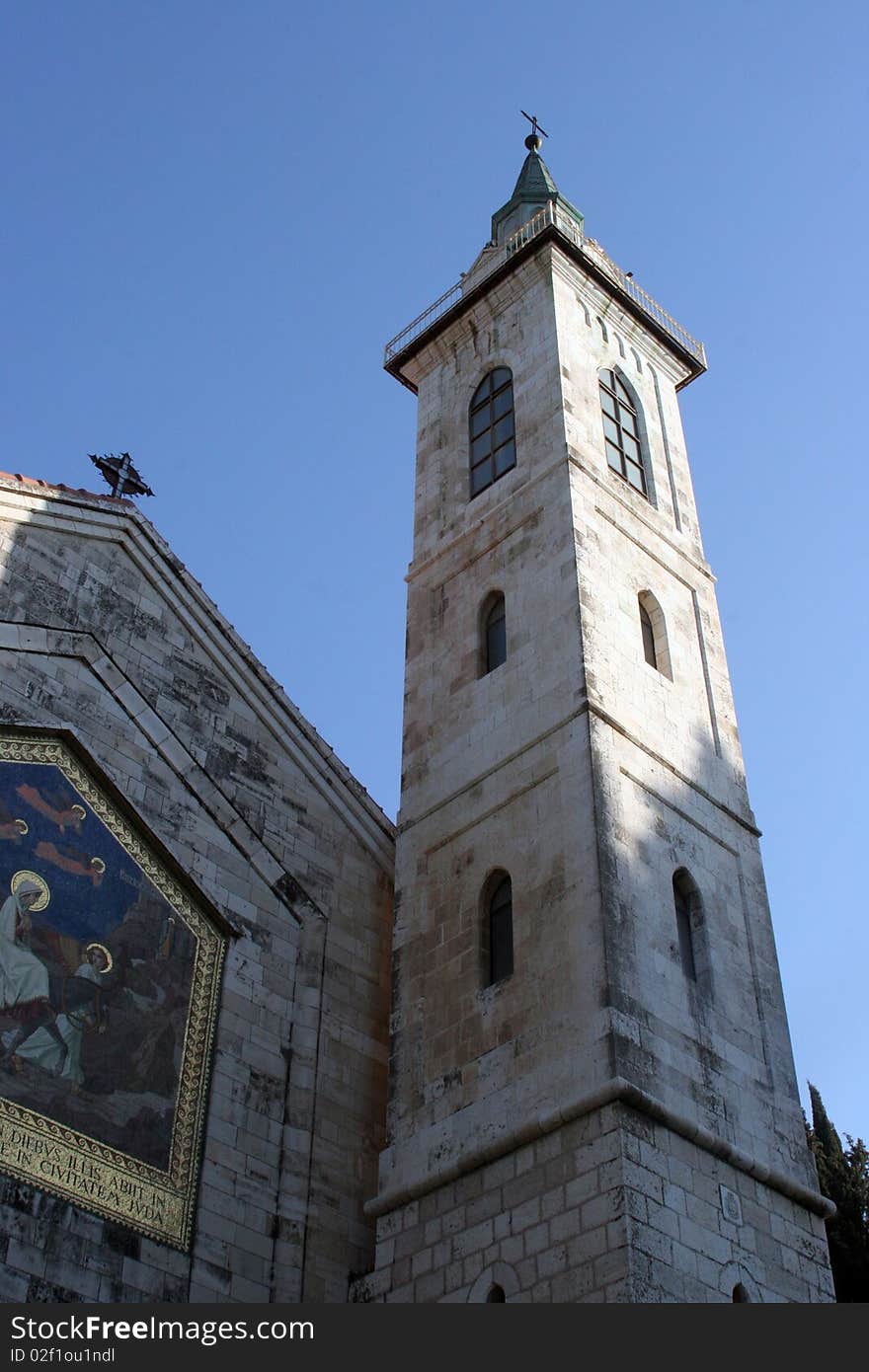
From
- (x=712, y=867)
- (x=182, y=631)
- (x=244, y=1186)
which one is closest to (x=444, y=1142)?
(x=244, y=1186)

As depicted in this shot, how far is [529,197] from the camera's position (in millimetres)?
27281

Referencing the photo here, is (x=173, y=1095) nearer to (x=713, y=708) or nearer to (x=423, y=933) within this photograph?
(x=423, y=933)

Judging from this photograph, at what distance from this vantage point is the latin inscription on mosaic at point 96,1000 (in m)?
13.9

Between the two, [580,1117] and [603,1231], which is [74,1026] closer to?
[580,1117]

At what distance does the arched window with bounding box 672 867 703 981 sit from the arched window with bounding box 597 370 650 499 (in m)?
6.01

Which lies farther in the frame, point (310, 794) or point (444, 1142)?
point (310, 794)

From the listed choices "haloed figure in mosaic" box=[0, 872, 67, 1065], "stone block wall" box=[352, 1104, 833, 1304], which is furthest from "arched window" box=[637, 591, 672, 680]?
"haloed figure in mosaic" box=[0, 872, 67, 1065]

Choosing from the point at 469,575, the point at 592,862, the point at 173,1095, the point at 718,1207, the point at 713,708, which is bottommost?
the point at 718,1207

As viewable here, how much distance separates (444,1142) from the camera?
15258 millimetres

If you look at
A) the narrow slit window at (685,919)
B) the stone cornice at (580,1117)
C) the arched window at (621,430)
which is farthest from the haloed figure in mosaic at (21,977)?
the arched window at (621,430)

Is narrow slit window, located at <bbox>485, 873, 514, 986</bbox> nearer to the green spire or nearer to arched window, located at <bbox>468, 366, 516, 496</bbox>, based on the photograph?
arched window, located at <bbox>468, 366, 516, 496</bbox>

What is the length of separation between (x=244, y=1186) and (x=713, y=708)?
747cm

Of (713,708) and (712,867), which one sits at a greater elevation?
(713,708)

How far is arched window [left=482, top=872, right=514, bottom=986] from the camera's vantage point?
53.2 ft
